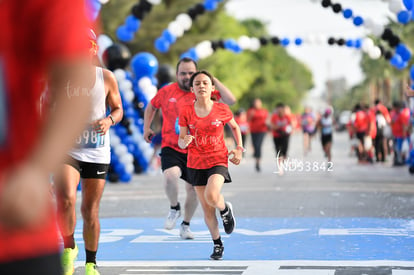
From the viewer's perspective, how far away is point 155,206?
1331cm

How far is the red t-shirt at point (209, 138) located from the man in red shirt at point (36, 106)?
5373mm

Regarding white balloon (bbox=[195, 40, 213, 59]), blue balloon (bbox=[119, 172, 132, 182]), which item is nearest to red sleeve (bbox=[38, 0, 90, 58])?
blue balloon (bbox=[119, 172, 132, 182])

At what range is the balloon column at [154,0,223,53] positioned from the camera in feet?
77.1

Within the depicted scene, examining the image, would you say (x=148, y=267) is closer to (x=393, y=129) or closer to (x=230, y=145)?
(x=393, y=129)

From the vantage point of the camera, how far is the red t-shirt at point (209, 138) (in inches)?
306

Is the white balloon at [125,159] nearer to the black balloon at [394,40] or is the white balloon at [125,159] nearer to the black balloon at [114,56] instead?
the black balloon at [114,56]

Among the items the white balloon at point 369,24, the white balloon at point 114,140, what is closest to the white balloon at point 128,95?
the white balloon at point 114,140

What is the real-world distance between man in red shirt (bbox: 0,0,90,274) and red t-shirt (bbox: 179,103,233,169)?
537 cm

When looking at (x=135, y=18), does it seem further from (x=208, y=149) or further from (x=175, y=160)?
(x=208, y=149)

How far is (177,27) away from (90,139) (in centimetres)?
1797


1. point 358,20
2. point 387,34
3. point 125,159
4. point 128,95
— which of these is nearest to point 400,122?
point 387,34

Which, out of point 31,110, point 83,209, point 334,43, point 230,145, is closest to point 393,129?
point 334,43

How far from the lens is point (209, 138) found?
7.78m

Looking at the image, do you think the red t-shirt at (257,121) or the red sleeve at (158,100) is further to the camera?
the red t-shirt at (257,121)
